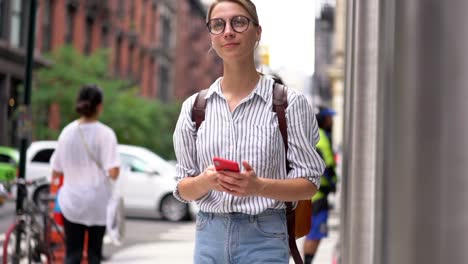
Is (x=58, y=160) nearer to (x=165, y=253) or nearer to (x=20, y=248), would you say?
(x=20, y=248)

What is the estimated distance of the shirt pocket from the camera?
3.32 metres

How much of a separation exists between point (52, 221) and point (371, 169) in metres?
7.26

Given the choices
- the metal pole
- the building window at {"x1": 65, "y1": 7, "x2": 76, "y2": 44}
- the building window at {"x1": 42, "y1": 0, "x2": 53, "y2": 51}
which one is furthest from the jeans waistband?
the building window at {"x1": 65, "y1": 7, "x2": 76, "y2": 44}

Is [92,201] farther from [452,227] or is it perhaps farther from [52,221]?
[452,227]

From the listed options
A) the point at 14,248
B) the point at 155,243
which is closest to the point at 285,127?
the point at 14,248

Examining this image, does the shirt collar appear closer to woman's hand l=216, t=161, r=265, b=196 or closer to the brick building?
woman's hand l=216, t=161, r=265, b=196

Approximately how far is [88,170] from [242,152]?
4459 millimetres

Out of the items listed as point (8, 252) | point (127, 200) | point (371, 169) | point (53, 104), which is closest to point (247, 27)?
point (371, 169)

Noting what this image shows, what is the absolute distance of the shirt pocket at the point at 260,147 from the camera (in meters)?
3.32

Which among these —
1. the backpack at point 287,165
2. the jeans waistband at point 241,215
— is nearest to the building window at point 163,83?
the backpack at point 287,165

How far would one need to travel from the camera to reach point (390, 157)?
2.79m

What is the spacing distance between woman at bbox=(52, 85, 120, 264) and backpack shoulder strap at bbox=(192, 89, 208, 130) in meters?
4.06

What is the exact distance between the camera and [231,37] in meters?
3.40

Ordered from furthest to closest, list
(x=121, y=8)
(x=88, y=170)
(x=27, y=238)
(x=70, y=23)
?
(x=121, y=8)
(x=70, y=23)
(x=27, y=238)
(x=88, y=170)
